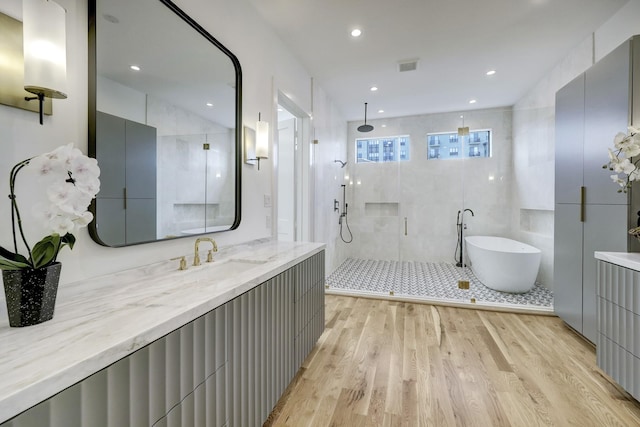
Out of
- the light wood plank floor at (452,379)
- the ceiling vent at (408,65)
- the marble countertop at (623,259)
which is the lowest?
the light wood plank floor at (452,379)

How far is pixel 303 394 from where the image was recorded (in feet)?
5.68

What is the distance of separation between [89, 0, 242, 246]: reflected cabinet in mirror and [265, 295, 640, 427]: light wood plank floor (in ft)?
4.20

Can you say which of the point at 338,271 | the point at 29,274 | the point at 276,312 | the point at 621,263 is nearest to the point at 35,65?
the point at 29,274

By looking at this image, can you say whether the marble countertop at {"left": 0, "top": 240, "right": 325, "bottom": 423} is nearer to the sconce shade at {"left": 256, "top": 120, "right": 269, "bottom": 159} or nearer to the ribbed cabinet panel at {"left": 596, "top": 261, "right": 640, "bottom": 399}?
the sconce shade at {"left": 256, "top": 120, "right": 269, "bottom": 159}

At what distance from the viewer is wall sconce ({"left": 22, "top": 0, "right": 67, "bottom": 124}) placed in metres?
0.88

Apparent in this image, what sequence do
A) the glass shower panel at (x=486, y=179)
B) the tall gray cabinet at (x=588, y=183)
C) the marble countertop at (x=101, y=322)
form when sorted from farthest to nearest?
the glass shower panel at (x=486, y=179)
the tall gray cabinet at (x=588, y=183)
the marble countertop at (x=101, y=322)

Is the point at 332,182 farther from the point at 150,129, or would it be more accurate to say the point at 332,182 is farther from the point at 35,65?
the point at 35,65

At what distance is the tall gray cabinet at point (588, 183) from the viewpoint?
203 centimetres

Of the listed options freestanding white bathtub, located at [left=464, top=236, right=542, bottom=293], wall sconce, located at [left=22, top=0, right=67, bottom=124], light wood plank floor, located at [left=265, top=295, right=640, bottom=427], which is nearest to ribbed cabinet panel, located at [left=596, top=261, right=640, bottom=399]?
light wood plank floor, located at [left=265, top=295, right=640, bottom=427]

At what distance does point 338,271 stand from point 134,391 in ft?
13.3

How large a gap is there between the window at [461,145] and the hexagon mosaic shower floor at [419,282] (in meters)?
1.91

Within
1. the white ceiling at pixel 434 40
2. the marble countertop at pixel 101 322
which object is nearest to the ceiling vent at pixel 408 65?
the white ceiling at pixel 434 40

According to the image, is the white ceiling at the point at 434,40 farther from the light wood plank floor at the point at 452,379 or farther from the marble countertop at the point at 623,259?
the light wood plank floor at the point at 452,379

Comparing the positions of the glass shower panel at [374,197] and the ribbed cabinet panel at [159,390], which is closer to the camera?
the ribbed cabinet panel at [159,390]
